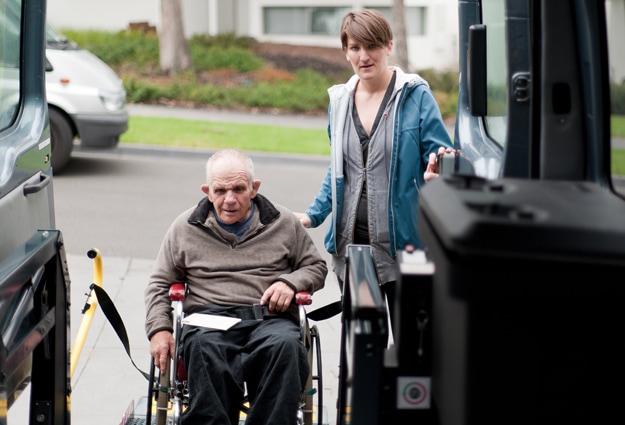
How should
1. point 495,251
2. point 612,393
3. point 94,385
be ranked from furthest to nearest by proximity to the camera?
point 94,385, point 612,393, point 495,251

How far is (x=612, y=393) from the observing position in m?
2.00

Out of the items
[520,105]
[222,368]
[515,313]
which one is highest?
[520,105]

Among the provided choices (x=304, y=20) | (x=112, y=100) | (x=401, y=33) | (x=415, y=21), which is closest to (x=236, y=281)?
(x=112, y=100)

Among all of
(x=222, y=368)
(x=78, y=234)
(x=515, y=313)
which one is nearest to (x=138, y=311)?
(x=78, y=234)

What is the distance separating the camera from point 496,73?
142 inches

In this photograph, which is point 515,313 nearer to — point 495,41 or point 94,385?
point 495,41

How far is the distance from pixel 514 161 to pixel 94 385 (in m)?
3.12

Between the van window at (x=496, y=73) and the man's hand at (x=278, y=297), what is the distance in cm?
99

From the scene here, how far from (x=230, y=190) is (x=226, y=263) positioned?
0.29 metres

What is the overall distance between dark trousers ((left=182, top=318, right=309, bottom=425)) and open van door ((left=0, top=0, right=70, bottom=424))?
0.47 meters

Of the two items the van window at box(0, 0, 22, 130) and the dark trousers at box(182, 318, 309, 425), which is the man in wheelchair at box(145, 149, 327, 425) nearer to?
the dark trousers at box(182, 318, 309, 425)

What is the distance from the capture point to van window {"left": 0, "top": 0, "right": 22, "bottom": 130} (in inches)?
152

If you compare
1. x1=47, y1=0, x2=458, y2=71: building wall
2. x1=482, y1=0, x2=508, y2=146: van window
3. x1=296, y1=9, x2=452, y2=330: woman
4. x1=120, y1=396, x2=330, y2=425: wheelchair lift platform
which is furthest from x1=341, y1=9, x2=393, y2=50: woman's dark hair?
x1=47, y1=0, x2=458, y2=71: building wall

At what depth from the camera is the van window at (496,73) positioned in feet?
11.4
